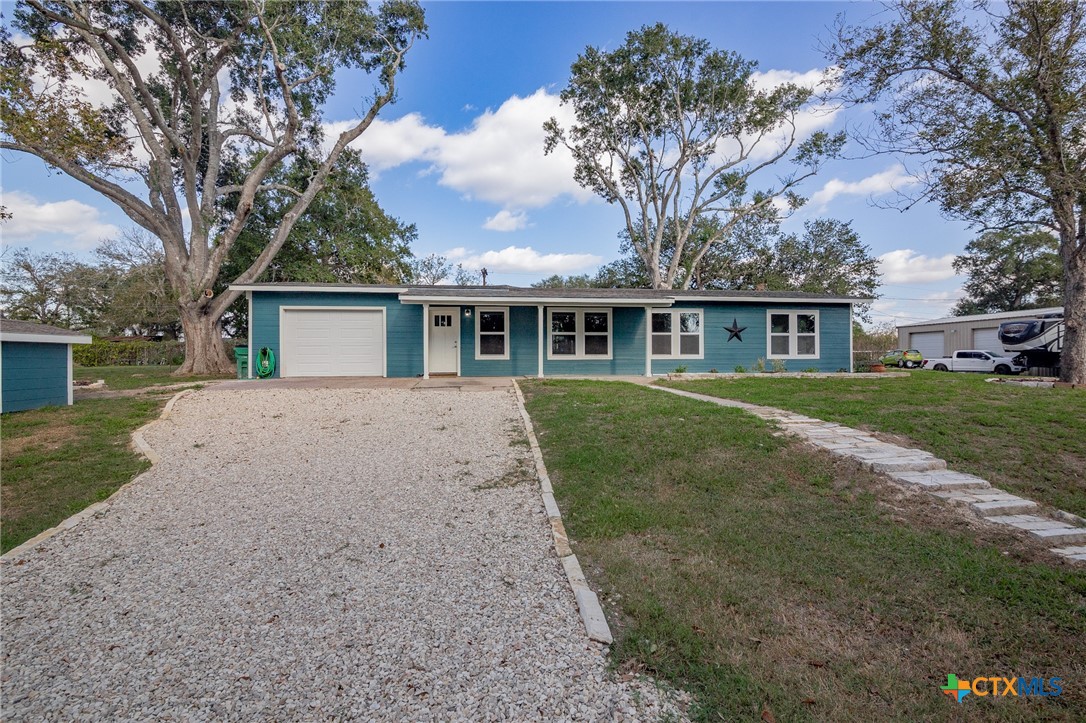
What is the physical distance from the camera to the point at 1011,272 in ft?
110

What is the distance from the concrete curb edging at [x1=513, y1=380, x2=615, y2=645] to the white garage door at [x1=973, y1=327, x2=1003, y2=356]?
84.5 feet

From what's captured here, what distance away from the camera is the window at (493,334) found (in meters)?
12.9

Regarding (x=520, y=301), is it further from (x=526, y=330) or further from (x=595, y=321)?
(x=595, y=321)

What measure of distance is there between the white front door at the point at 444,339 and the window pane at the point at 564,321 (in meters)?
2.70

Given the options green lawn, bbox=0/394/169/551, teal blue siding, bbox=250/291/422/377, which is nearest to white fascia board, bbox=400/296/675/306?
teal blue siding, bbox=250/291/422/377

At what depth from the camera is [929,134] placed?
962 cm

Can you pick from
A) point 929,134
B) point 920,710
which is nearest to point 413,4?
point 929,134

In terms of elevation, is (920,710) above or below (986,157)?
below

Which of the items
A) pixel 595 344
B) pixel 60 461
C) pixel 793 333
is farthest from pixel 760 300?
pixel 60 461

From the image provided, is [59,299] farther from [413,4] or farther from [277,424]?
[277,424]

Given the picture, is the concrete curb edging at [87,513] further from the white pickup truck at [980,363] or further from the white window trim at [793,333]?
the white pickup truck at [980,363]

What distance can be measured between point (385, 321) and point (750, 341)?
34.8 ft

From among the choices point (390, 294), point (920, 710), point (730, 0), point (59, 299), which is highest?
point (730, 0)

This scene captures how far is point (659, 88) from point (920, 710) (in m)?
25.4
